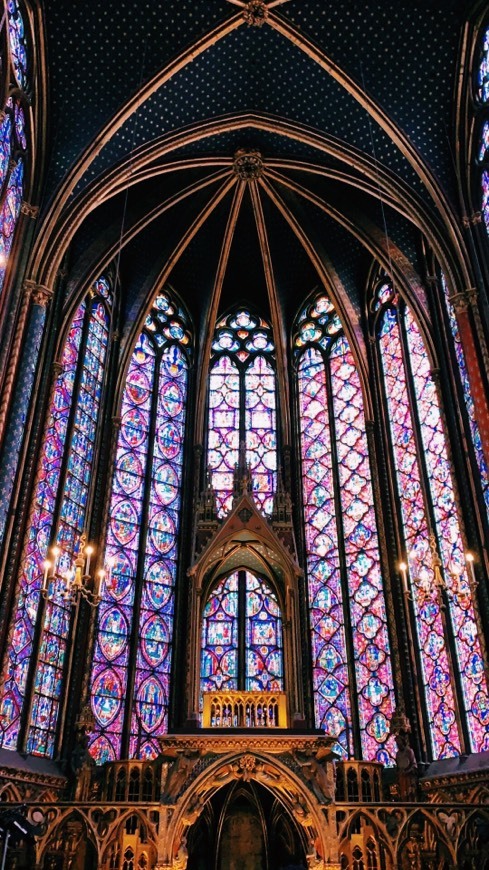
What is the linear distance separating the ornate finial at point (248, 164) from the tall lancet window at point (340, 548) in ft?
13.2

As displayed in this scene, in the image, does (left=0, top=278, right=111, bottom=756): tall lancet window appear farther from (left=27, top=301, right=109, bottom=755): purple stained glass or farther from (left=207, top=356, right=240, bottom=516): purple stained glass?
(left=207, top=356, right=240, bottom=516): purple stained glass

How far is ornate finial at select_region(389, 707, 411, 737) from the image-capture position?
13.1 m

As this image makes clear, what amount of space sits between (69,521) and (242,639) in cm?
428

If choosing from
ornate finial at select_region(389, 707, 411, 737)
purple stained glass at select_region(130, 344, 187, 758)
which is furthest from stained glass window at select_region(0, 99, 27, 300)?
ornate finial at select_region(389, 707, 411, 737)

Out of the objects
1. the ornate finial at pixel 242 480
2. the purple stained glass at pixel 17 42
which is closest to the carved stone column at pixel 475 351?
the ornate finial at pixel 242 480

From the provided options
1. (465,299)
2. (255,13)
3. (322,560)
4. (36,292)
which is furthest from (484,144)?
(322,560)

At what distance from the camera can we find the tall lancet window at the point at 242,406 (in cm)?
1781

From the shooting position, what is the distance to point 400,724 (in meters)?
13.2

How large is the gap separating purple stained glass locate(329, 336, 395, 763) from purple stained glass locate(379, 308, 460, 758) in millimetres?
888

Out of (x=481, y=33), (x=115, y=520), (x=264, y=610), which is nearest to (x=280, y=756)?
A: (x=264, y=610)

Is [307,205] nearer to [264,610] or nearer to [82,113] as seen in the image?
[82,113]

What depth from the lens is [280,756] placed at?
10.6 meters

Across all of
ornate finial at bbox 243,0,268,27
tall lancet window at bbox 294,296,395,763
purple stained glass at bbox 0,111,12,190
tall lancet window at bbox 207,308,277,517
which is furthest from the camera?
tall lancet window at bbox 207,308,277,517

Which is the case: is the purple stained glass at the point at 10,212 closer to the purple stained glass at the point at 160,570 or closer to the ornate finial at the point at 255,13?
the ornate finial at the point at 255,13
